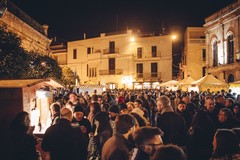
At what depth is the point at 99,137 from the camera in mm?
5137

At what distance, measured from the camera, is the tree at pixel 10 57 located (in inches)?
460

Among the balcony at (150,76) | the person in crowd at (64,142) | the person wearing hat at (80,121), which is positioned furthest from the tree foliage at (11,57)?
the balcony at (150,76)

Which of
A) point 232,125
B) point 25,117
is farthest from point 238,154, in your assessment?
point 25,117

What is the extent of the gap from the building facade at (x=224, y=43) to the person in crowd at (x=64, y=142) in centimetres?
2427

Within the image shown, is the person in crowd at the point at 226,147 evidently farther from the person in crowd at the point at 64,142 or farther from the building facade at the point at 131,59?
the building facade at the point at 131,59

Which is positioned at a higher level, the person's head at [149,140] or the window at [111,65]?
the window at [111,65]

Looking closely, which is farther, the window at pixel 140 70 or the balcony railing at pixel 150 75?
the window at pixel 140 70

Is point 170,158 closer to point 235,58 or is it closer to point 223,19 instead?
point 235,58

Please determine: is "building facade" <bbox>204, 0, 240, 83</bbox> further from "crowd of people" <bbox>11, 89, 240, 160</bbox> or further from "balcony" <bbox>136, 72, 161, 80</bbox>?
"crowd of people" <bbox>11, 89, 240, 160</bbox>

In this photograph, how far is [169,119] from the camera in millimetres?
5789

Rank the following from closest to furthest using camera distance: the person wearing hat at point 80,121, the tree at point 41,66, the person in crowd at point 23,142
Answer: the person in crowd at point 23,142 → the person wearing hat at point 80,121 → the tree at point 41,66

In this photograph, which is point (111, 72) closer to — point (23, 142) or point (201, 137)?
point (201, 137)

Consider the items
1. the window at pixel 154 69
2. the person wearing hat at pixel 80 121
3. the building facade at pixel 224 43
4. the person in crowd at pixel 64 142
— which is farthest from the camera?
the window at pixel 154 69

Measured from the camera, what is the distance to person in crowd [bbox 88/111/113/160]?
4903 millimetres
